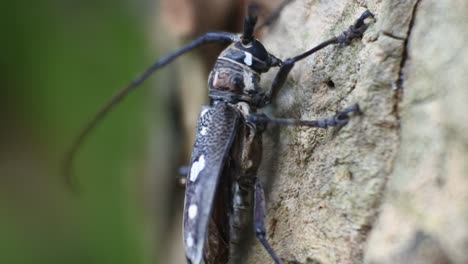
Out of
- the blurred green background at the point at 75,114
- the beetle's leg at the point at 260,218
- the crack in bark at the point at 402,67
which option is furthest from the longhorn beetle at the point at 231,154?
the blurred green background at the point at 75,114

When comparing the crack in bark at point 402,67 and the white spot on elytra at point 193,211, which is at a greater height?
the crack in bark at point 402,67

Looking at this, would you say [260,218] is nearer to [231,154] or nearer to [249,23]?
[231,154]

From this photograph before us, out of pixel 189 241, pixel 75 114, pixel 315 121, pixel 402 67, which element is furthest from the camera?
pixel 75 114

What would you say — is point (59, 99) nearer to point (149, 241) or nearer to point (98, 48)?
point (98, 48)

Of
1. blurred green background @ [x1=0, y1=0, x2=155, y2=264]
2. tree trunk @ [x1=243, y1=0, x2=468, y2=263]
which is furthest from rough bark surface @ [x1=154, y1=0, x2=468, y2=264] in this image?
blurred green background @ [x1=0, y1=0, x2=155, y2=264]

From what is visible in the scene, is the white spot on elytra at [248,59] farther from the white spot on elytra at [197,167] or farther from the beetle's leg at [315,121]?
the white spot on elytra at [197,167]

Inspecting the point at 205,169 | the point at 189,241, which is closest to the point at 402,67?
the point at 205,169

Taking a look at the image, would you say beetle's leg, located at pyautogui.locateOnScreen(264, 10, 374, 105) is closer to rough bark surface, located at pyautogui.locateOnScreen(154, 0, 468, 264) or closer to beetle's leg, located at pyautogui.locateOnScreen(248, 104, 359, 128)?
rough bark surface, located at pyautogui.locateOnScreen(154, 0, 468, 264)
